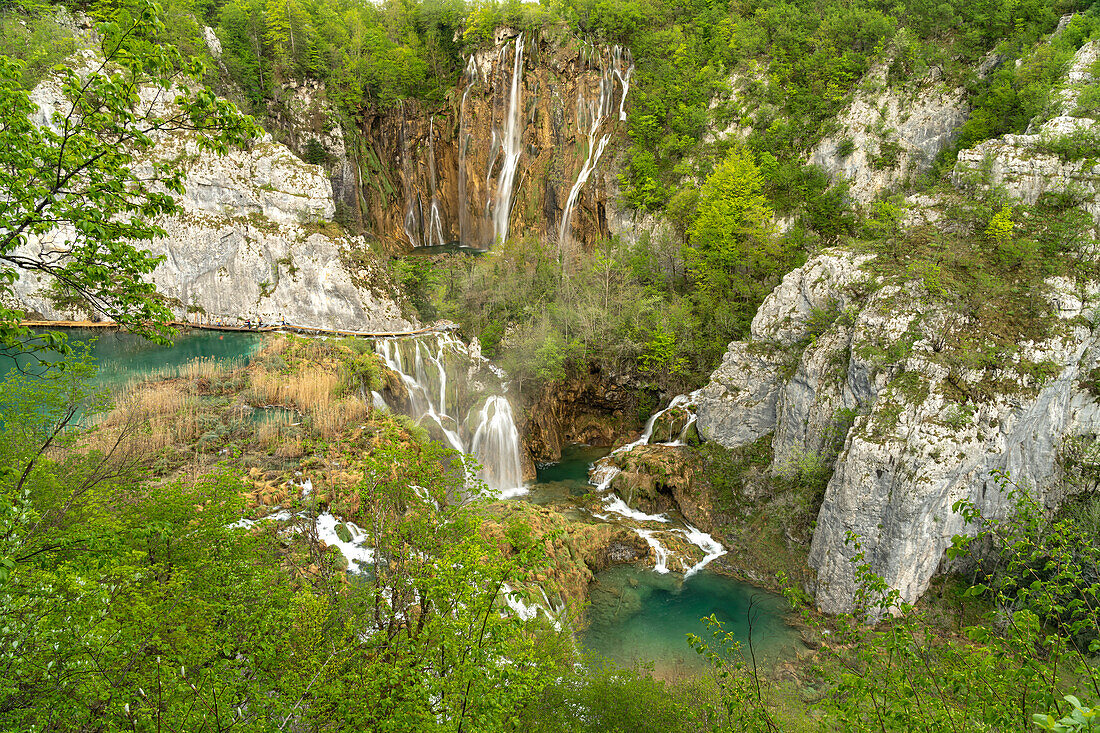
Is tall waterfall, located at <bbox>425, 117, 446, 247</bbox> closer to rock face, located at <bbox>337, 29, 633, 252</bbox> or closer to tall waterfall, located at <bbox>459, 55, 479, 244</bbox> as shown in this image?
rock face, located at <bbox>337, 29, 633, 252</bbox>

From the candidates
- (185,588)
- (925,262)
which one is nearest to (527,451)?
(925,262)

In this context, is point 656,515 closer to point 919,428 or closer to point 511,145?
point 919,428

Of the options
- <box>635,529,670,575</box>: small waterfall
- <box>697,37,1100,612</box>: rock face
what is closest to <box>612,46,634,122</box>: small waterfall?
<box>697,37,1100,612</box>: rock face

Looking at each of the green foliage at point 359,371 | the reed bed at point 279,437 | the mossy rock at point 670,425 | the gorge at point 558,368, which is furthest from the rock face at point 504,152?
the reed bed at point 279,437

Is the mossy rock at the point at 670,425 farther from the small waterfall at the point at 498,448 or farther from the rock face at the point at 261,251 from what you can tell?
the rock face at the point at 261,251

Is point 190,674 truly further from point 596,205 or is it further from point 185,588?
point 596,205
